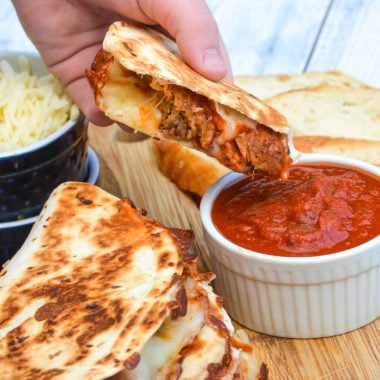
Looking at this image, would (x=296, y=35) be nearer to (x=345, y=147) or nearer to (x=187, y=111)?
(x=345, y=147)

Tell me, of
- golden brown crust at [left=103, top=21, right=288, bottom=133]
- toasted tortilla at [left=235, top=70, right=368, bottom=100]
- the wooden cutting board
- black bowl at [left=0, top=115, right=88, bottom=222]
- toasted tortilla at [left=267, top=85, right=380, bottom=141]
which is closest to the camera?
golden brown crust at [left=103, top=21, right=288, bottom=133]

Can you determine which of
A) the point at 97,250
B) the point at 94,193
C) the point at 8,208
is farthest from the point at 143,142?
the point at 97,250

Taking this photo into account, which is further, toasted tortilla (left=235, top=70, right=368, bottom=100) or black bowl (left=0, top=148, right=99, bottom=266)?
toasted tortilla (left=235, top=70, right=368, bottom=100)

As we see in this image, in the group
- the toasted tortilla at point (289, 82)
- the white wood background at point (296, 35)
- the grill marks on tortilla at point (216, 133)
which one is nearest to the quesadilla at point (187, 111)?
the grill marks on tortilla at point (216, 133)

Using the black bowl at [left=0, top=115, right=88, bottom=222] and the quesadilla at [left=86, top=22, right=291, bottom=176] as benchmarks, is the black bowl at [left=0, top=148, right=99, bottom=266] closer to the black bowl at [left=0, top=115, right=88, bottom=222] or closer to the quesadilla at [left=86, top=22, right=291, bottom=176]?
the black bowl at [left=0, top=115, right=88, bottom=222]

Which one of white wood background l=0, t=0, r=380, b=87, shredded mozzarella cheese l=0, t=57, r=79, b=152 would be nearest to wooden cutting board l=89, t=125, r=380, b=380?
shredded mozzarella cheese l=0, t=57, r=79, b=152

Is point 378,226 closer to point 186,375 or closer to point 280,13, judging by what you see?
point 186,375
